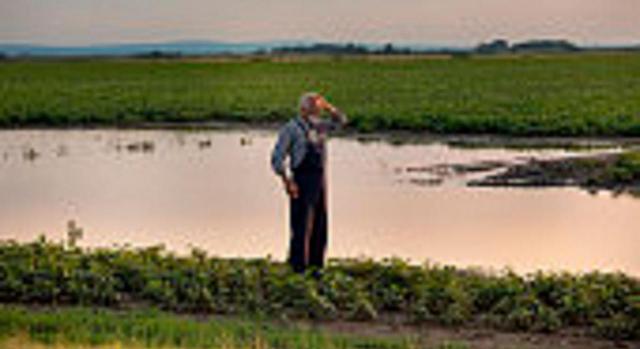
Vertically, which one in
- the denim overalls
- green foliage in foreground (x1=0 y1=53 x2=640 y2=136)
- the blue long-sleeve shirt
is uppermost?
the blue long-sleeve shirt

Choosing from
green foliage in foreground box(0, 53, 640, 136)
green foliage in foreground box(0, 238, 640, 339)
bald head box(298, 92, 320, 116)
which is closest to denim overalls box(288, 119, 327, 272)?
bald head box(298, 92, 320, 116)

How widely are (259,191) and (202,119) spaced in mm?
18973

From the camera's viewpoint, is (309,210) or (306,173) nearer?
(306,173)

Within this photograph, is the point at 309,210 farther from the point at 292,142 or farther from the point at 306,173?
the point at 292,142

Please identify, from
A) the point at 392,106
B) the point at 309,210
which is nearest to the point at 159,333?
the point at 309,210

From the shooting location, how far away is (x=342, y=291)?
1290 centimetres

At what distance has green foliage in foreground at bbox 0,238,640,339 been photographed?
12250 mm

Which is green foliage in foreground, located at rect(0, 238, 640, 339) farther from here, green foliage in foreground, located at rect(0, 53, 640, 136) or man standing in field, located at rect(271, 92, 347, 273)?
green foliage in foreground, located at rect(0, 53, 640, 136)

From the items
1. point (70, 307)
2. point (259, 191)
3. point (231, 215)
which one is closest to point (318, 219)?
point (70, 307)

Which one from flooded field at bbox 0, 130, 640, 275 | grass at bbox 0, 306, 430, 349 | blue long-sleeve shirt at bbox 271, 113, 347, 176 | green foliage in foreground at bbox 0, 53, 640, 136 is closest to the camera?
grass at bbox 0, 306, 430, 349

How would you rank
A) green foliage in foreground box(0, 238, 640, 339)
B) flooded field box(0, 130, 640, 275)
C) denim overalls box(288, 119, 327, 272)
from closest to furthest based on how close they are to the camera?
green foliage in foreground box(0, 238, 640, 339) < denim overalls box(288, 119, 327, 272) < flooded field box(0, 130, 640, 275)

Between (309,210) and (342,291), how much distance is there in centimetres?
109

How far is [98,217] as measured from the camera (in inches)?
781

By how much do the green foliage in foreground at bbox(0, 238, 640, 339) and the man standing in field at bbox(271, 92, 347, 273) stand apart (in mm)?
291
